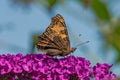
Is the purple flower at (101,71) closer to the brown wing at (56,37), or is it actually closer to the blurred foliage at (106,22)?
the brown wing at (56,37)

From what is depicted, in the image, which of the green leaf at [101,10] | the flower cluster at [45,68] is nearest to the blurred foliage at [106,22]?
the green leaf at [101,10]

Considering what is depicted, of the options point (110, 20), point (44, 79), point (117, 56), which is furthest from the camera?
point (44, 79)

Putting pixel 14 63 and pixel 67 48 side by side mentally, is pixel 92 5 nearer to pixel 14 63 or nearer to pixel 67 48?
pixel 67 48

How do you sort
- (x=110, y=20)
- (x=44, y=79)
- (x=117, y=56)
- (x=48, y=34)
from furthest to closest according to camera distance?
(x=48, y=34)
(x=44, y=79)
(x=117, y=56)
(x=110, y=20)

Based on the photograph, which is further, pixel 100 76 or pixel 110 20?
pixel 100 76

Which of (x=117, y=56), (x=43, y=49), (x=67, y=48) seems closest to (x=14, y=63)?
(x=43, y=49)

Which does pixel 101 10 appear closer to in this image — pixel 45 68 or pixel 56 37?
pixel 45 68

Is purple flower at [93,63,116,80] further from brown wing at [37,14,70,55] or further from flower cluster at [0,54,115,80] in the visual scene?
brown wing at [37,14,70,55]
